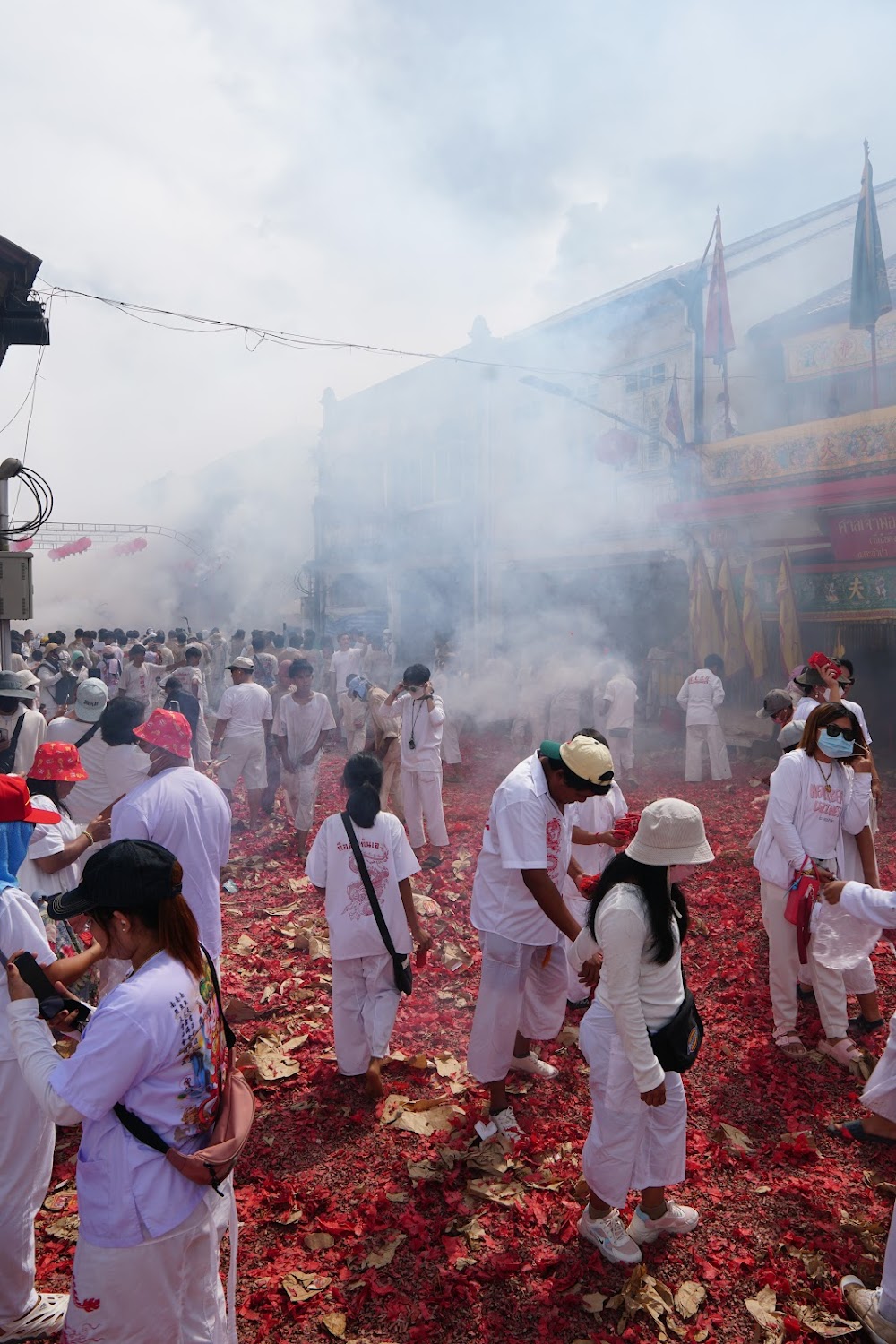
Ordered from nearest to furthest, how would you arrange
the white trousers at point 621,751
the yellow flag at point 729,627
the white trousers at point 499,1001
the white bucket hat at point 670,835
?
the white bucket hat at point 670,835 → the white trousers at point 499,1001 → the white trousers at point 621,751 → the yellow flag at point 729,627

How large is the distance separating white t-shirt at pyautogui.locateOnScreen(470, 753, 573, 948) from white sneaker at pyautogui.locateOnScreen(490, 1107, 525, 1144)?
880 millimetres

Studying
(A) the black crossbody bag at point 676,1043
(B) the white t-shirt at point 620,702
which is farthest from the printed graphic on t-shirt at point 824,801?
(B) the white t-shirt at point 620,702

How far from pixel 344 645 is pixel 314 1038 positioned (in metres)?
11.7

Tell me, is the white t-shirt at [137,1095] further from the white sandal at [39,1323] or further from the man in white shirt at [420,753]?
the man in white shirt at [420,753]

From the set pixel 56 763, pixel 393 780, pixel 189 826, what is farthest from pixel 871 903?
pixel 393 780

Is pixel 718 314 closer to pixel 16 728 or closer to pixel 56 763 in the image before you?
pixel 16 728

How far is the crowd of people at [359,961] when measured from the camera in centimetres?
218

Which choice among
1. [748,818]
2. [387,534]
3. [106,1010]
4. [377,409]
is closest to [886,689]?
[748,818]

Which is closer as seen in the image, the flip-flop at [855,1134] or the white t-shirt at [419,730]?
the flip-flop at [855,1134]

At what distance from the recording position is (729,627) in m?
15.5

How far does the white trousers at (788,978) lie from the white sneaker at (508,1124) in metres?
1.88

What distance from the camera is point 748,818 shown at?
10625mm

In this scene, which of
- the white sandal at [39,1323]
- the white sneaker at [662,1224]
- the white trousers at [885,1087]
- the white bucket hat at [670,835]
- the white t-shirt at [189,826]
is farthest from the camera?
the white t-shirt at [189,826]

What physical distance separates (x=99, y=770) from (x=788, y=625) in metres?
12.2
